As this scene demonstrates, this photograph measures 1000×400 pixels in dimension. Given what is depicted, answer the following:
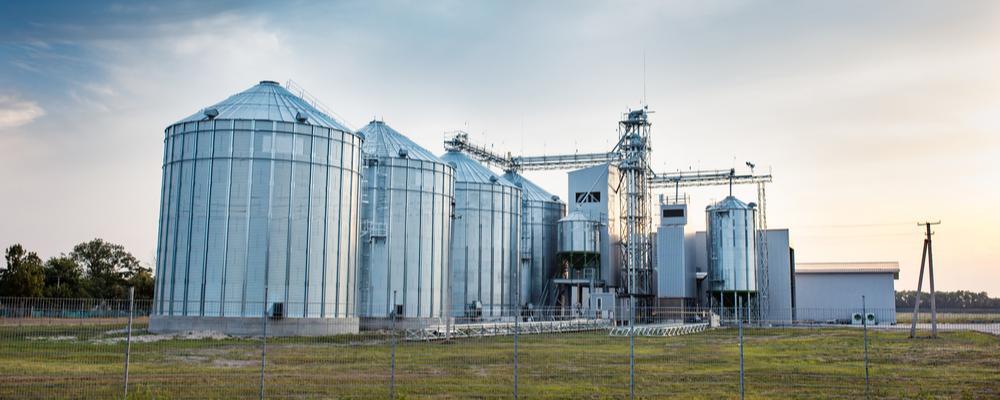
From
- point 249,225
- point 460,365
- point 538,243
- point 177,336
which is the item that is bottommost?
point 460,365

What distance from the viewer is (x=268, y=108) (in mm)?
53938

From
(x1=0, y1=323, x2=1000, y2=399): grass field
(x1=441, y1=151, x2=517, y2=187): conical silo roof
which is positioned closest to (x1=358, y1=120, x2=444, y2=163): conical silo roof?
(x1=441, y1=151, x2=517, y2=187): conical silo roof

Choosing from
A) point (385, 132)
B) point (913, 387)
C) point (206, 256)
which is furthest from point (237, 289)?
point (913, 387)

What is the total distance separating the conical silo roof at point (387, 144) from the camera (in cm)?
6675

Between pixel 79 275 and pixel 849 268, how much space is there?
91.4 metres

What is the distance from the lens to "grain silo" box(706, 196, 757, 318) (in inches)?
3270

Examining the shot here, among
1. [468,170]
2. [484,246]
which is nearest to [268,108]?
[484,246]

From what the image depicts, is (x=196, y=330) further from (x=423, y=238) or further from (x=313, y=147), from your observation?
(x=423, y=238)

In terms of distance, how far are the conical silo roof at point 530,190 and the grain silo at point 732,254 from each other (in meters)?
18.8

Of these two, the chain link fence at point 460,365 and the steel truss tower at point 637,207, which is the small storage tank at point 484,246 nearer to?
the steel truss tower at point 637,207

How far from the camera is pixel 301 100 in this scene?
58.2 m

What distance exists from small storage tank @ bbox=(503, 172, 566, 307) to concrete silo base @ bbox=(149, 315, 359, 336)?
1379 inches

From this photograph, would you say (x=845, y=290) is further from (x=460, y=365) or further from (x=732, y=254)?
(x=460, y=365)

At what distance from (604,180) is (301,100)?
129 ft
